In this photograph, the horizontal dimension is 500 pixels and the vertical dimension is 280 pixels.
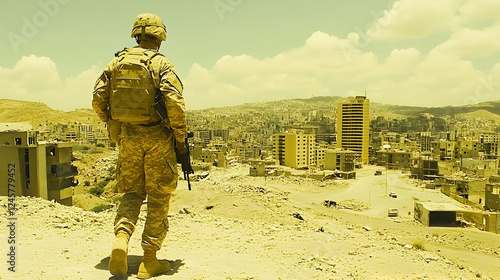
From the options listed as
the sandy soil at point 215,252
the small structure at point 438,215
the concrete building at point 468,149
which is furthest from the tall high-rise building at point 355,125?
the sandy soil at point 215,252

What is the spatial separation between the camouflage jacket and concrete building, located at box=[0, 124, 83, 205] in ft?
46.7

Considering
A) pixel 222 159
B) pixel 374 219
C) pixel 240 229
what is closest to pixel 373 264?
pixel 240 229

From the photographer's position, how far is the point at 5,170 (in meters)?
17.5

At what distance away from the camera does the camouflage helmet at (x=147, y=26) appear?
4.97 metres

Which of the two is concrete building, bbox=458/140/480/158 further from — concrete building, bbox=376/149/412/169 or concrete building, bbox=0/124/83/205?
concrete building, bbox=0/124/83/205

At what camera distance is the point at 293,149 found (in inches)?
2495

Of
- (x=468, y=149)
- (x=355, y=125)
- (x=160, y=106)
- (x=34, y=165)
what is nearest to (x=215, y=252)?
(x=160, y=106)

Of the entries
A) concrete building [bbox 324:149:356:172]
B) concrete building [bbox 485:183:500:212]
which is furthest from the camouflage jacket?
concrete building [bbox 324:149:356:172]

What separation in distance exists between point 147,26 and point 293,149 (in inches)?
2329

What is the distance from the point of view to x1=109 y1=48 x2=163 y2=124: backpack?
15.1ft

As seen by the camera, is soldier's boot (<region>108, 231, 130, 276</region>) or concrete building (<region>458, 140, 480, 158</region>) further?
concrete building (<region>458, 140, 480, 158</region>)

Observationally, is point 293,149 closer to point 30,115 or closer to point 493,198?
point 493,198

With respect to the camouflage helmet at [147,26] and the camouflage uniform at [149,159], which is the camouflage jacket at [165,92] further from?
the camouflage helmet at [147,26]

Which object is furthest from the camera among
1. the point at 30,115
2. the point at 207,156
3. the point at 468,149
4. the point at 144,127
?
the point at 30,115
